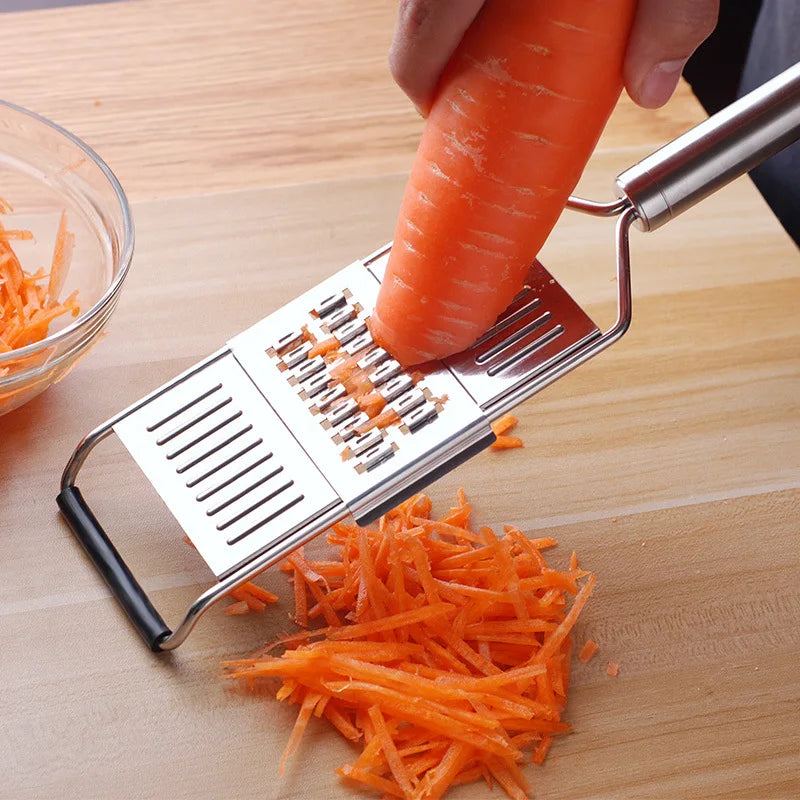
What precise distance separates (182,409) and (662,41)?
622mm

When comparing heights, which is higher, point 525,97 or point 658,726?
point 525,97

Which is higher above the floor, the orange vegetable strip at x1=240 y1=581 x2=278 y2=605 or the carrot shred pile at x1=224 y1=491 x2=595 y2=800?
the orange vegetable strip at x1=240 y1=581 x2=278 y2=605

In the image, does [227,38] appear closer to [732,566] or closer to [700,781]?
[732,566]

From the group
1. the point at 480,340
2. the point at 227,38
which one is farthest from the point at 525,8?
the point at 227,38

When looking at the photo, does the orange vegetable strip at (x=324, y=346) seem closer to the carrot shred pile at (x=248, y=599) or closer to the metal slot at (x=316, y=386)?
the metal slot at (x=316, y=386)

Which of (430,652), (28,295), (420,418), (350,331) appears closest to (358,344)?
(350,331)

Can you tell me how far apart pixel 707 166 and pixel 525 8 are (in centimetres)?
27

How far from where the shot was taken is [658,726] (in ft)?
3.81

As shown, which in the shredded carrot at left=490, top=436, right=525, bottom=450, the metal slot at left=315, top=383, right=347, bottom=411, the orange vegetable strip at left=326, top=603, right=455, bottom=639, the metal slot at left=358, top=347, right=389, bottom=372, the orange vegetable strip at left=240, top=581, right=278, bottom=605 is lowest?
the shredded carrot at left=490, top=436, right=525, bottom=450

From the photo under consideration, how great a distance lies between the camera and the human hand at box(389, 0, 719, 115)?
3.18ft

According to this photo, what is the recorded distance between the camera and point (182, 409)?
1219 millimetres

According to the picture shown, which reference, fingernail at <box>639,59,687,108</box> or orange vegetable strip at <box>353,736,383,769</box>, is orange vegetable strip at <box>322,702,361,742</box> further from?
fingernail at <box>639,59,687,108</box>

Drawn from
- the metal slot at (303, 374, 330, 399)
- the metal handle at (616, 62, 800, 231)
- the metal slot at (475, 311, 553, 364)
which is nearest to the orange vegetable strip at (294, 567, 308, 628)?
the metal slot at (303, 374, 330, 399)

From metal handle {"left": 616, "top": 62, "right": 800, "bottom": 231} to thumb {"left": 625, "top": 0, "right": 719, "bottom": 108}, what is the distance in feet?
0.26
